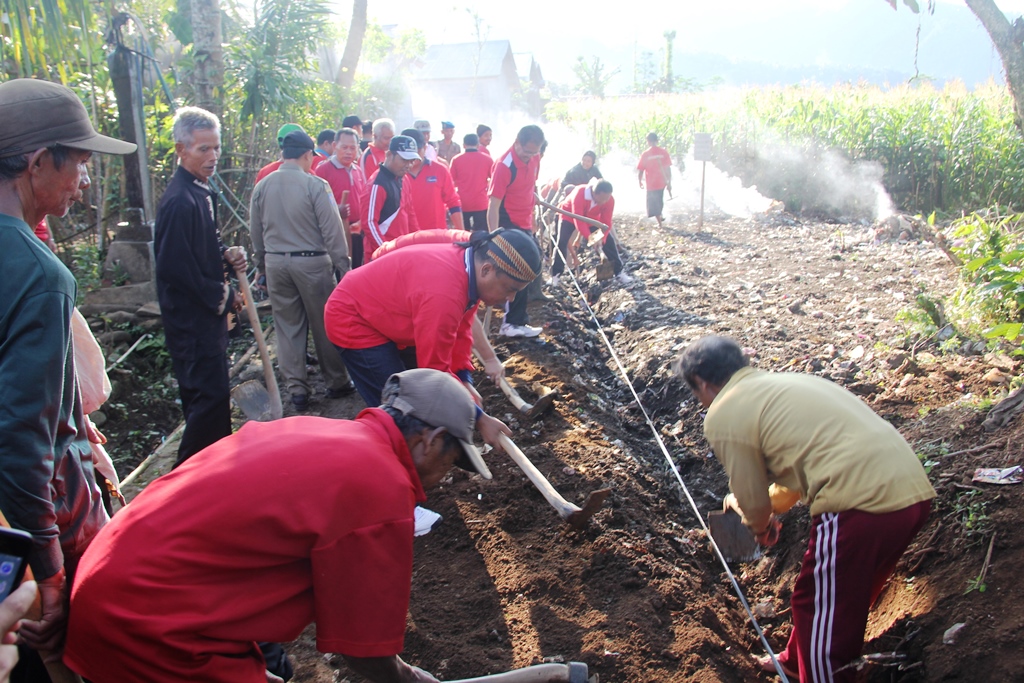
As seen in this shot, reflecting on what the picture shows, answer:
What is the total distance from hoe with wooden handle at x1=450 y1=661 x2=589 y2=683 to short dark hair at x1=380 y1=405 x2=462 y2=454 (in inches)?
40.7

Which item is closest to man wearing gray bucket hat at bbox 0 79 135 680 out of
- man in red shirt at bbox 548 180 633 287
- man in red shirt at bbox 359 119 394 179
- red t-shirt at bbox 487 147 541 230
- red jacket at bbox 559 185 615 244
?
red t-shirt at bbox 487 147 541 230

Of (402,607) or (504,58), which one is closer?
(402,607)

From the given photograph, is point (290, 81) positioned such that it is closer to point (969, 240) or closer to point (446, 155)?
point (446, 155)

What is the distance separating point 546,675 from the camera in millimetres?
2576

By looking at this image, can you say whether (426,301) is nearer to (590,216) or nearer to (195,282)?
(195,282)

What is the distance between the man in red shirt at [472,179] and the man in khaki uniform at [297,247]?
3.19 meters

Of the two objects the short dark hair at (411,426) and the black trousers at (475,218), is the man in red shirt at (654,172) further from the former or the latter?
the short dark hair at (411,426)

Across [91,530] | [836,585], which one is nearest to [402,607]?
[91,530]

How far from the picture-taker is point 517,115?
4828 cm

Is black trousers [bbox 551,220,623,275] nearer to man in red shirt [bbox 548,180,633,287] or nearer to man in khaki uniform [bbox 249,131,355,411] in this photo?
man in red shirt [bbox 548,180,633,287]

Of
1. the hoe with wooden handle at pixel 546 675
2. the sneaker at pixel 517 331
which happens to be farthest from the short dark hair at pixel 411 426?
the sneaker at pixel 517 331

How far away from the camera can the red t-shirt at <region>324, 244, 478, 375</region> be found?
10.7 ft

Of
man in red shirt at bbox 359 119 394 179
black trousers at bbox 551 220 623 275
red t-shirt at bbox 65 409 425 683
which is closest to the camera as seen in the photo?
red t-shirt at bbox 65 409 425 683

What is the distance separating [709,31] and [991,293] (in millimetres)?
170446
